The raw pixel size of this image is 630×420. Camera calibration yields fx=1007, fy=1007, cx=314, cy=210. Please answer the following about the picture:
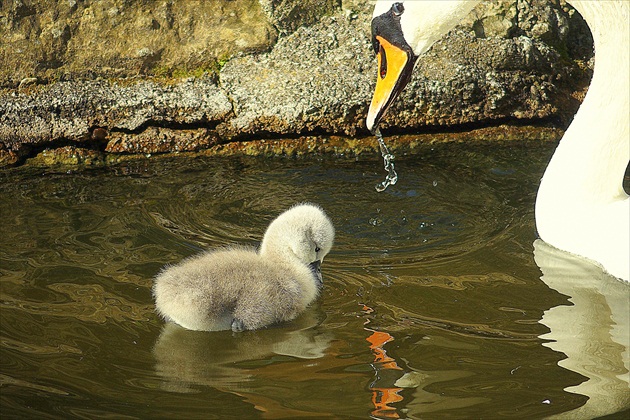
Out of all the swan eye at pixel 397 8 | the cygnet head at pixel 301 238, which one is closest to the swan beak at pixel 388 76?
the swan eye at pixel 397 8

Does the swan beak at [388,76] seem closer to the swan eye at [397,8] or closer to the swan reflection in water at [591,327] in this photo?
the swan eye at [397,8]

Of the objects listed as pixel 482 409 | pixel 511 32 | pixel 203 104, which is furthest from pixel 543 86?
pixel 482 409

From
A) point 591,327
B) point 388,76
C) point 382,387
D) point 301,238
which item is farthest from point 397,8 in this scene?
point 382,387

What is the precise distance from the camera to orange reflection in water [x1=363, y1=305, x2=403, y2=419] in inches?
125

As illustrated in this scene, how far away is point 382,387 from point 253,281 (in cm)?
82

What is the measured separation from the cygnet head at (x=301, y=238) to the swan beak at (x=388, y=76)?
1.86ft

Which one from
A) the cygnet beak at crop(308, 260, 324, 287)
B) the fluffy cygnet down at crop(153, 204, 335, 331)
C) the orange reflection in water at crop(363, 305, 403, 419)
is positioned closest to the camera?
the orange reflection in water at crop(363, 305, 403, 419)

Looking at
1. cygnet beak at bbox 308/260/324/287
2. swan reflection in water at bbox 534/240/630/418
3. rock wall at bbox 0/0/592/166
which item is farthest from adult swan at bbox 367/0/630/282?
rock wall at bbox 0/0/592/166

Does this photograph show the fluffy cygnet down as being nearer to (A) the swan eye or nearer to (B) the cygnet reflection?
(B) the cygnet reflection

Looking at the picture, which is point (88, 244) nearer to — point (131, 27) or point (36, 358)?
point (36, 358)

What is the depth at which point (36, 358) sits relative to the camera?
357 centimetres

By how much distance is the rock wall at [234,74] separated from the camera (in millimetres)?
5859

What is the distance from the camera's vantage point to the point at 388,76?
4.55 m

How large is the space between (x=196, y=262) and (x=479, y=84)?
274 cm
